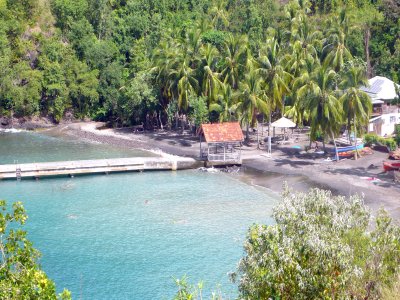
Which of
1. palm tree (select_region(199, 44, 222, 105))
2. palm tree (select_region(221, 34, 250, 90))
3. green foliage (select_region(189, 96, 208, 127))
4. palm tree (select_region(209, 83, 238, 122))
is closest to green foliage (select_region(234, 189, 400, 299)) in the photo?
palm tree (select_region(209, 83, 238, 122))

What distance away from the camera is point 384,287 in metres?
15.1

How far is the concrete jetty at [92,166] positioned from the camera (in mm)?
45438

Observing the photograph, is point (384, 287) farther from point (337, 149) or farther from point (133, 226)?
point (337, 149)

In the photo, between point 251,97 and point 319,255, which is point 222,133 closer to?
point 251,97

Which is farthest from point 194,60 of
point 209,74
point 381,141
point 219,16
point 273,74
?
point 219,16

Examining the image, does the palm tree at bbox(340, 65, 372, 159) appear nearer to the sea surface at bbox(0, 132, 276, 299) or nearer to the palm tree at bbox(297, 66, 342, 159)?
the palm tree at bbox(297, 66, 342, 159)

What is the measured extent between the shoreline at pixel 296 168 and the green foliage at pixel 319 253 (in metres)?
16.4

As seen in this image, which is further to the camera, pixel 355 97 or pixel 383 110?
pixel 383 110

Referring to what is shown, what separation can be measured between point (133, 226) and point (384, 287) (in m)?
21.0

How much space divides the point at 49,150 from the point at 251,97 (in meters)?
18.4

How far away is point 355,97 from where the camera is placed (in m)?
43.5

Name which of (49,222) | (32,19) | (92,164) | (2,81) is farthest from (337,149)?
(32,19)

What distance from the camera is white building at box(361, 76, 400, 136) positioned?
52.2 meters

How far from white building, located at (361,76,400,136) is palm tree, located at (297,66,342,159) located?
7771 millimetres
